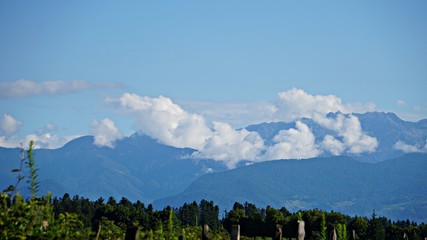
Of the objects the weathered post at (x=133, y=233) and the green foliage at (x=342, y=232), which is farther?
the green foliage at (x=342, y=232)

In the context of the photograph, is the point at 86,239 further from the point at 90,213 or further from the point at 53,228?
the point at 90,213

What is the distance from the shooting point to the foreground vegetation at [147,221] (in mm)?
8172

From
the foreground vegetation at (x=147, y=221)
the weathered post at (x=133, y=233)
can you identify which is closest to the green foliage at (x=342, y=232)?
the foreground vegetation at (x=147, y=221)

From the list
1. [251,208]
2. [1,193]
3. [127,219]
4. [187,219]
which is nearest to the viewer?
[1,193]

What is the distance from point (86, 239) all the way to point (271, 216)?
101 meters

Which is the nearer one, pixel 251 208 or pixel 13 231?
pixel 13 231

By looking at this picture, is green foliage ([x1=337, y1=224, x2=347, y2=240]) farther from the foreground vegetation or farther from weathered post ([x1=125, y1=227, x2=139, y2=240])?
weathered post ([x1=125, y1=227, x2=139, y2=240])

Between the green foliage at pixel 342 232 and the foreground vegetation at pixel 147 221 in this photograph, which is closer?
the foreground vegetation at pixel 147 221

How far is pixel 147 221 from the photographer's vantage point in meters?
104

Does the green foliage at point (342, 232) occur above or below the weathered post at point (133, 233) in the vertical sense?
above

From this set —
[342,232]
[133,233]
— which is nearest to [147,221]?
[342,232]

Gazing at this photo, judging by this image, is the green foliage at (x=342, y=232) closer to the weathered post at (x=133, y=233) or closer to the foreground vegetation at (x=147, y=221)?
the foreground vegetation at (x=147, y=221)

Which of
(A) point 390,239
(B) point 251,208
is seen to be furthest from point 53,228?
(B) point 251,208

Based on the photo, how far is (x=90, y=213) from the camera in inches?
4828
